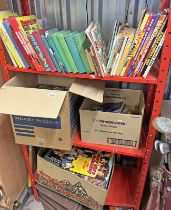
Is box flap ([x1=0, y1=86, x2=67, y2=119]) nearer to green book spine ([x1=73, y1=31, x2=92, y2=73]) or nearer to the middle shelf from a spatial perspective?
green book spine ([x1=73, y1=31, x2=92, y2=73])

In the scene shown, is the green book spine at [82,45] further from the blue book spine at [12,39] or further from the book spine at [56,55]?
the blue book spine at [12,39]

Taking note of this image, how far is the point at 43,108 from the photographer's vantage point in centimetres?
103

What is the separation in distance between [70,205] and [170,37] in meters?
1.27

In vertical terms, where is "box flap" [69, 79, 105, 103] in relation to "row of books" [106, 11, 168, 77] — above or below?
below

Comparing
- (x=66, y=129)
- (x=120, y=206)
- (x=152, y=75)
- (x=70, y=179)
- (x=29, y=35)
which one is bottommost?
(x=120, y=206)

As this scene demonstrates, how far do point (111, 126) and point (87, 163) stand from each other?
14.2 inches

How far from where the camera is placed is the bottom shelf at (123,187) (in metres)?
1.52

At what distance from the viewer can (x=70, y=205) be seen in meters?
1.52

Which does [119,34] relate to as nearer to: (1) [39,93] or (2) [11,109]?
(1) [39,93]

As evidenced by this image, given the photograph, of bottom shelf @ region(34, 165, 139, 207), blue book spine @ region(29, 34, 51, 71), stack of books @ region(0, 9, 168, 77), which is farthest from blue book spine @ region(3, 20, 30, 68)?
bottom shelf @ region(34, 165, 139, 207)

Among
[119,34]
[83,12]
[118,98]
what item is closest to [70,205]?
[118,98]

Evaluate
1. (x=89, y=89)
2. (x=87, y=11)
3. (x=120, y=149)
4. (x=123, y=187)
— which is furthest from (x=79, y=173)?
(x=87, y=11)

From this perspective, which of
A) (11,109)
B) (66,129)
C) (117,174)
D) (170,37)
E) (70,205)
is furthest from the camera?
(117,174)

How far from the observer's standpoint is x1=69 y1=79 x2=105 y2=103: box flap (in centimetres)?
109
